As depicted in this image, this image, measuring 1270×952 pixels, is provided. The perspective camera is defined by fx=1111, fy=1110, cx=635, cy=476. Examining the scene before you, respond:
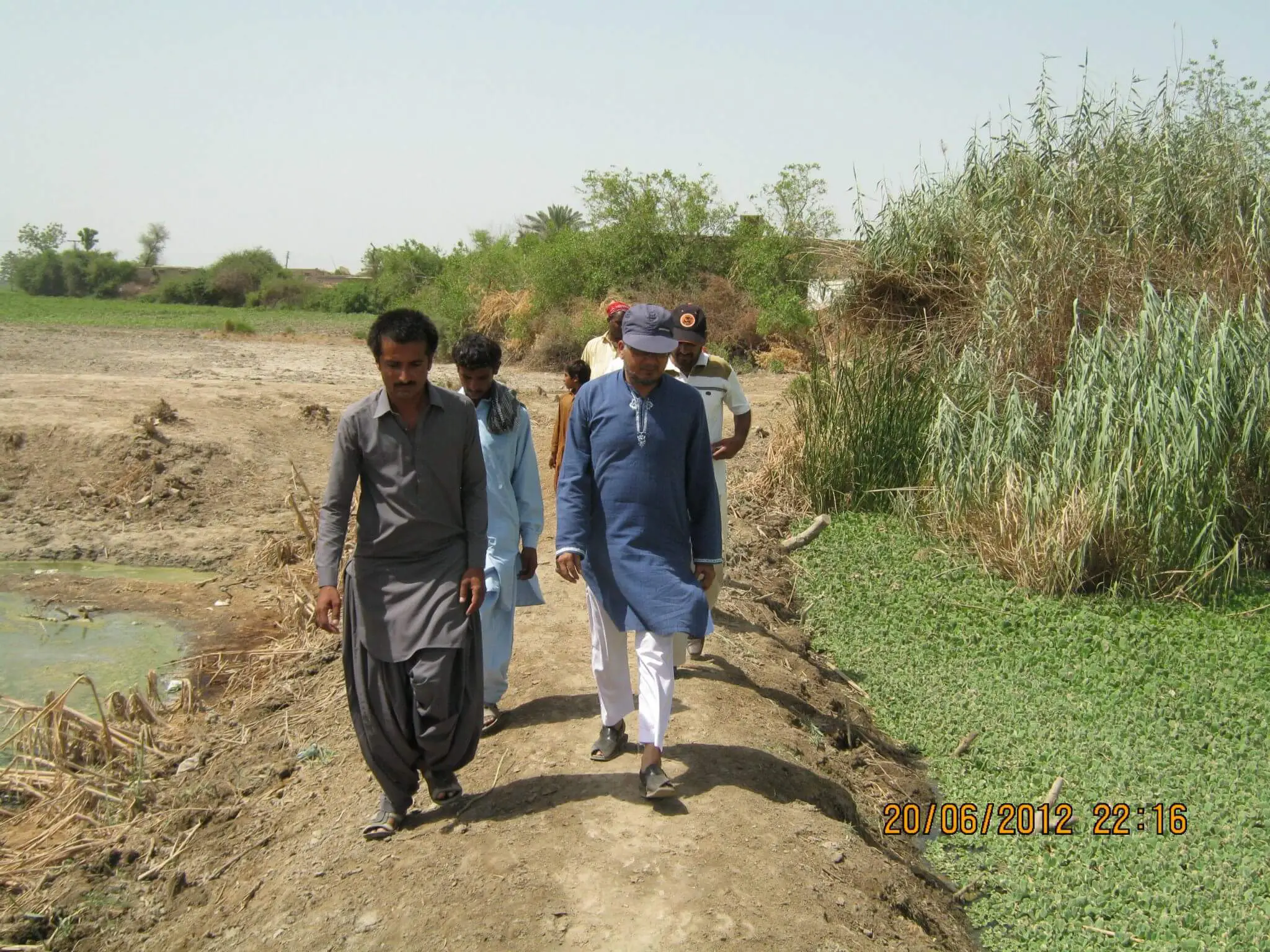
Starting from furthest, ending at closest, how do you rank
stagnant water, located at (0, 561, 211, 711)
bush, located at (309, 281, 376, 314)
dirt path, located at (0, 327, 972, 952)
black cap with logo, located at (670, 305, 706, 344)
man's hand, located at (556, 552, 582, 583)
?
bush, located at (309, 281, 376, 314) → stagnant water, located at (0, 561, 211, 711) → black cap with logo, located at (670, 305, 706, 344) → man's hand, located at (556, 552, 582, 583) → dirt path, located at (0, 327, 972, 952)

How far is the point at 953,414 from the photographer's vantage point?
9539mm

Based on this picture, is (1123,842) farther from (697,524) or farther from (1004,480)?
(1004,480)

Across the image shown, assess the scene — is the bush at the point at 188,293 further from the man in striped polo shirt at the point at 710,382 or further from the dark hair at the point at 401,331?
the dark hair at the point at 401,331

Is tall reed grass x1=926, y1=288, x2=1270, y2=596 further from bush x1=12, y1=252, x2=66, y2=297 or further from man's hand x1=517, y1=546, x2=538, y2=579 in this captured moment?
bush x1=12, y1=252, x2=66, y2=297

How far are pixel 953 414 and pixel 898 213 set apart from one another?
9.44 feet

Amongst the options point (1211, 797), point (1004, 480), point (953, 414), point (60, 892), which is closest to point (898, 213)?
point (953, 414)

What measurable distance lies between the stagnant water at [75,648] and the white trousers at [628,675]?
4.68 meters

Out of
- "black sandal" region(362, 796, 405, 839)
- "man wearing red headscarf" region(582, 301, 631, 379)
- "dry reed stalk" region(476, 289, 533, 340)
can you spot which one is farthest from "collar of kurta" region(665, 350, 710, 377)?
"dry reed stalk" region(476, 289, 533, 340)

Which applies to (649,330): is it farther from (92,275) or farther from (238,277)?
(92,275)

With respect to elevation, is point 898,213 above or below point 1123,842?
above

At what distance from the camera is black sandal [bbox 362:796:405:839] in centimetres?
408
